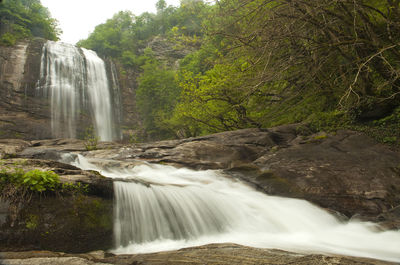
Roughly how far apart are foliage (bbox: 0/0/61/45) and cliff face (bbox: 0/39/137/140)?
1695mm

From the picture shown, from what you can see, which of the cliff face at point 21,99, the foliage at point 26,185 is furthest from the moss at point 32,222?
the cliff face at point 21,99

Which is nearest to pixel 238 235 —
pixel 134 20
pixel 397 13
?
pixel 397 13

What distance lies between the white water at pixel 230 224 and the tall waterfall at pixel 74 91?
18495 millimetres

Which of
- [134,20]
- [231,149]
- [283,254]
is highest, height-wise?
[134,20]

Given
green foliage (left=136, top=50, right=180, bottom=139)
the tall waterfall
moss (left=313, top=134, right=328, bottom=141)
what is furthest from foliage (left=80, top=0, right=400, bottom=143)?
the tall waterfall

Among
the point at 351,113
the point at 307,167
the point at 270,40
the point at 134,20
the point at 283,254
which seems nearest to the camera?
the point at 283,254

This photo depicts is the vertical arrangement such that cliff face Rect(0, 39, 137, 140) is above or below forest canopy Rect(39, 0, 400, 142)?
above

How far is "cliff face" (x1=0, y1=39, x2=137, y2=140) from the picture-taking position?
1892 cm

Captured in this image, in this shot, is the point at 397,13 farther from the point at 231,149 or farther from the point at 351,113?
the point at 231,149

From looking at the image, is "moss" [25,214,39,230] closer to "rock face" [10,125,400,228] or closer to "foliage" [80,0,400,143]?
"foliage" [80,0,400,143]

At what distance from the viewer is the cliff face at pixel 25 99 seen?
18.9 metres

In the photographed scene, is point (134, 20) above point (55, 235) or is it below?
above

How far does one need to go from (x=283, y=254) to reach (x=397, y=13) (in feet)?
19.5

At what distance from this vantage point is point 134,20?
48.3 m
